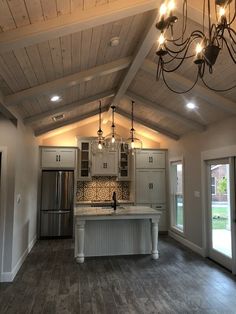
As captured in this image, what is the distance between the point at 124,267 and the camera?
4539mm

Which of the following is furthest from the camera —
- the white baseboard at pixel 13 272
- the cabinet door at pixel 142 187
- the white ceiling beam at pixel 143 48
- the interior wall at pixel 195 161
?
the cabinet door at pixel 142 187

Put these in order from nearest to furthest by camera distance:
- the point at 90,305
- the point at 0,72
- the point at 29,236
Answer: the point at 0,72 < the point at 90,305 < the point at 29,236

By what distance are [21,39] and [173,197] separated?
561cm

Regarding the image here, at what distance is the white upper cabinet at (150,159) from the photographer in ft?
23.4

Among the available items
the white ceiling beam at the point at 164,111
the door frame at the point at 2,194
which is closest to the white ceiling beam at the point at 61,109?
the white ceiling beam at the point at 164,111

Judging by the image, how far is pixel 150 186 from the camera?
23.3 ft

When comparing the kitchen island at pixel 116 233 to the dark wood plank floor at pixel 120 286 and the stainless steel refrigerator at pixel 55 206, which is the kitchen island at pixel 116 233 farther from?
the stainless steel refrigerator at pixel 55 206

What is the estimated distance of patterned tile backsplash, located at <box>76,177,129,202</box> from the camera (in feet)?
23.9

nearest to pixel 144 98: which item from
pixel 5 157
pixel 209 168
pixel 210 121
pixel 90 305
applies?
pixel 210 121

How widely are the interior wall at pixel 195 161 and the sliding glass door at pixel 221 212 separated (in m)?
0.28

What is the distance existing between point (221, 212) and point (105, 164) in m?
3.31

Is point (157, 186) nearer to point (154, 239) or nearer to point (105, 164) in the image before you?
point (105, 164)

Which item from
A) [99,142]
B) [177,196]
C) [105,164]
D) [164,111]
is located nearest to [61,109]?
[99,142]

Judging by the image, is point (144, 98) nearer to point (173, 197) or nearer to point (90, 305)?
point (173, 197)
